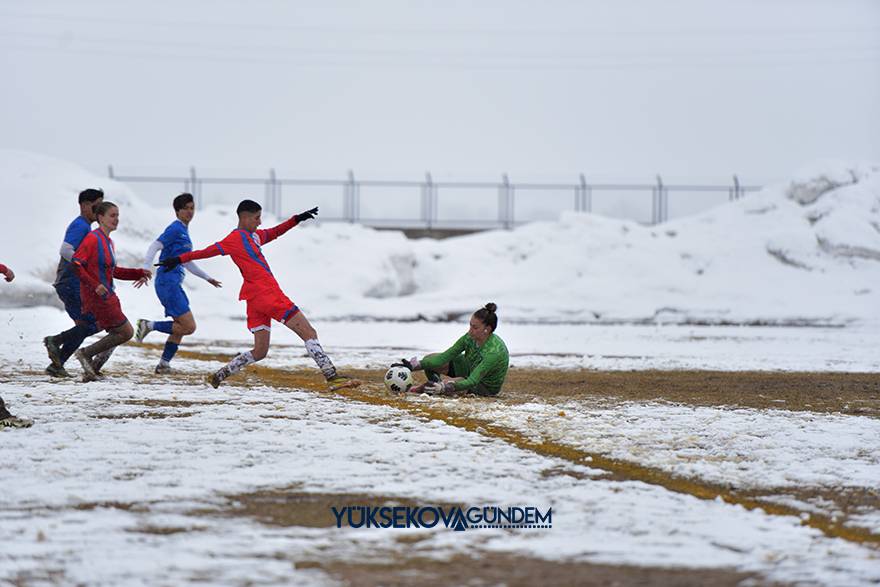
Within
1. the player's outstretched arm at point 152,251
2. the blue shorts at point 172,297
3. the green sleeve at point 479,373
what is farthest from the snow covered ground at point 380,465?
the player's outstretched arm at point 152,251

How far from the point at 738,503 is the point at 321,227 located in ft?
114

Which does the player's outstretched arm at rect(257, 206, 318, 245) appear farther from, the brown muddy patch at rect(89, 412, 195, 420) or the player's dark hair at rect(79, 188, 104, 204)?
the brown muddy patch at rect(89, 412, 195, 420)

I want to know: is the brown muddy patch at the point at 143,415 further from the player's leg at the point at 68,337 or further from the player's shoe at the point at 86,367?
the player's leg at the point at 68,337

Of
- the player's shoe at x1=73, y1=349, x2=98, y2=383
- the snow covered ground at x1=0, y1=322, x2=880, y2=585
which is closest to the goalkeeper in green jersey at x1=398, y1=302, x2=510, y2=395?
the snow covered ground at x1=0, y1=322, x2=880, y2=585

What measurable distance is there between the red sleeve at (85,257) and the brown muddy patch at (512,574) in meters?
6.27

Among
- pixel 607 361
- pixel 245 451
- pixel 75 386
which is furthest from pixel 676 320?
pixel 245 451

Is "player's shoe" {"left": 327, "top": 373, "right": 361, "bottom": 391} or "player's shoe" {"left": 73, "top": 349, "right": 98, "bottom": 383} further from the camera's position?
"player's shoe" {"left": 73, "top": 349, "right": 98, "bottom": 383}

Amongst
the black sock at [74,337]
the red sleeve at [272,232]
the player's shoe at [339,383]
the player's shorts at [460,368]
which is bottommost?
the player's shoe at [339,383]

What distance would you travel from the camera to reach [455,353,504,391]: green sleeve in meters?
9.70

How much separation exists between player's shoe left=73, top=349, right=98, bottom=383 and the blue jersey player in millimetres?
174

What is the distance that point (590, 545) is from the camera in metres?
4.69

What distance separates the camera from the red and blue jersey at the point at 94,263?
9.96m

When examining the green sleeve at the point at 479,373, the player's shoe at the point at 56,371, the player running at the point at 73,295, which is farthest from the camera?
the player's shoe at the point at 56,371

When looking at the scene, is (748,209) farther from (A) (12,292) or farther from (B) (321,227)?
(A) (12,292)
